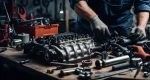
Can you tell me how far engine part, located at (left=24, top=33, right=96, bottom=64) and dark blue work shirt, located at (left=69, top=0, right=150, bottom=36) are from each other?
0.58 metres

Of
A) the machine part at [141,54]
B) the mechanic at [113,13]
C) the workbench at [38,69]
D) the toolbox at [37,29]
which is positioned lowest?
the workbench at [38,69]

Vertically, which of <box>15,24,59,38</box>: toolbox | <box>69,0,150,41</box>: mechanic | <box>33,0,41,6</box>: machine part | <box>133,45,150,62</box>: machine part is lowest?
<box>133,45,150,62</box>: machine part

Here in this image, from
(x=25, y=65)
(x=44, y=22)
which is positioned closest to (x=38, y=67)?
(x=25, y=65)

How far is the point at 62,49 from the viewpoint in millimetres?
1608

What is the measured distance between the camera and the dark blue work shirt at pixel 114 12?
2.36 metres

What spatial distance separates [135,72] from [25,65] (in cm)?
67

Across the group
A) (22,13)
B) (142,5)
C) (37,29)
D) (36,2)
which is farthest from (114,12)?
(36,2)

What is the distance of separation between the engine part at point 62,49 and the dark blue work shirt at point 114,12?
1.90 feet

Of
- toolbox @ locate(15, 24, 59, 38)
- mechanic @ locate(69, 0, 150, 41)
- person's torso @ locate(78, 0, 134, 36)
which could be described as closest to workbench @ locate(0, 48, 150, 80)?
mechanic @ locate(69, 0, 150, 41)

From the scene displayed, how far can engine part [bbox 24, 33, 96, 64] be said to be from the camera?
156cm

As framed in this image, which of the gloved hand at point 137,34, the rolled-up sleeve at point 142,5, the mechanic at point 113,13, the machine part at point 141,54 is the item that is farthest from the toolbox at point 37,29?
the machine part at point 141,54

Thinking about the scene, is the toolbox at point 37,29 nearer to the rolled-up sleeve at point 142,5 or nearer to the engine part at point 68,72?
the rolled-up sleeve at point 142,5

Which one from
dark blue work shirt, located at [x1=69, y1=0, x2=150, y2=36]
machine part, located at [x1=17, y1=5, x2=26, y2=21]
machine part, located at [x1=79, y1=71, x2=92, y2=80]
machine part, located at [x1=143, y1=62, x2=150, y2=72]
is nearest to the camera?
machine part, located at [x1=79, y1=71, x2=92, y2=80]

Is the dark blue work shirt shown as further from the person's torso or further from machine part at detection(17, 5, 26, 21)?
machine part at detection(17, 5, 26, 21)
